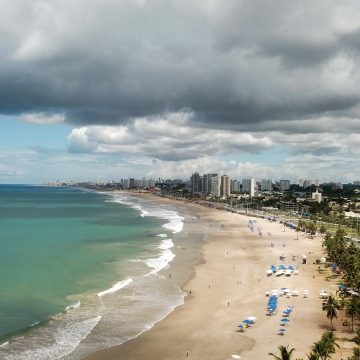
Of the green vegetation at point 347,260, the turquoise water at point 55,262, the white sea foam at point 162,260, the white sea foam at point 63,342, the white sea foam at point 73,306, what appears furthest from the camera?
the white sea foam at point 162,260

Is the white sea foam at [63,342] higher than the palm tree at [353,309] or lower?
lower

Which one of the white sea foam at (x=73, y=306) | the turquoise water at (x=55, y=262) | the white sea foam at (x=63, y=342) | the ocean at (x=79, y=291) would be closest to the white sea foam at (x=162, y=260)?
the ocean at (x=79, y=291)

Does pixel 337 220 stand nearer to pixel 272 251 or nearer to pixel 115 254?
pixel 272 251

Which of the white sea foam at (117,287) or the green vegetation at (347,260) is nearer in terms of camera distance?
the green vegetation at (347,260)

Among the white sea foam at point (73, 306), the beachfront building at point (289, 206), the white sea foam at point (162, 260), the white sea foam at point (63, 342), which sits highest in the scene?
the beachfront building at point (289, 206)

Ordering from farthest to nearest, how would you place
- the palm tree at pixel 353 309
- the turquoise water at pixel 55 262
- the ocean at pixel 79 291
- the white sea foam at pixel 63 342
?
the turquoise water at pixel 55 262 → the palm tree at pixel 353 309 → the ocean at pixel 79 291 → the white sea foam at pixel 63 342

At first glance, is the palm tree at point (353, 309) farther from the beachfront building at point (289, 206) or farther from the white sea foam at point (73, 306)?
the beachfront building at point (289, 206)

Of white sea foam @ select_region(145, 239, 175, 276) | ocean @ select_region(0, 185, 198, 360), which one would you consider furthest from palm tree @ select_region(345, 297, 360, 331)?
white sea foam @ select_region(145, 239, 175, 276)

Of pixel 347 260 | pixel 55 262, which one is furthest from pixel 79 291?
pixel 347 260

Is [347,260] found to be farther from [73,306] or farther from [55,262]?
[55,262]
